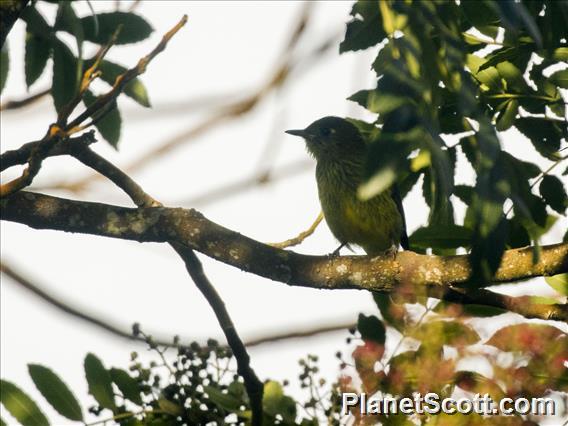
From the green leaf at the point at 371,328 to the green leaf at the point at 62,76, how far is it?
1.26 meters

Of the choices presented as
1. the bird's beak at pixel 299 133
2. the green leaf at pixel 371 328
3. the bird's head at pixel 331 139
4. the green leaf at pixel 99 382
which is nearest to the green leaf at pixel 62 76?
the green leaf at pixel 99 382

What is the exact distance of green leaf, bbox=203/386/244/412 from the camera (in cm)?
313

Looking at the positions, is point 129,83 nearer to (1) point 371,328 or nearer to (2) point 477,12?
(1) point 371,328

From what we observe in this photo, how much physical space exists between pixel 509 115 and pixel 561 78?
197 millimetres

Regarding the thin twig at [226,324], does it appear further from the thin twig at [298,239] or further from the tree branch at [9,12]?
the tree branch at [9,12]

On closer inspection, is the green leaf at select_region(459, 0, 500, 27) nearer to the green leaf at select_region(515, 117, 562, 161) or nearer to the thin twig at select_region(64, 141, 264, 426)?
the green leaf at select_region(515, 117, 562, 161)

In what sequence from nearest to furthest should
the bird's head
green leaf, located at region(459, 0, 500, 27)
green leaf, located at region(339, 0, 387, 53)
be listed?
green leaf, located at region(459, 0, 500, 27) → green leaf, located at region(339, 0, 387, 53) → the bird's head

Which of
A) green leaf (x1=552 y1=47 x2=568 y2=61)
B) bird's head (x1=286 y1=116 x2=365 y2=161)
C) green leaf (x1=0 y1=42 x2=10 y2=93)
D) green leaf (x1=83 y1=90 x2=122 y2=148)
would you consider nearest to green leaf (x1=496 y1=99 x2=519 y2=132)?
green leaf (x1=552 y1=47 x2=568 y2=61)

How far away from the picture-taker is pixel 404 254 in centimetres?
304

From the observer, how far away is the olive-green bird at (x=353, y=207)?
16.3ft

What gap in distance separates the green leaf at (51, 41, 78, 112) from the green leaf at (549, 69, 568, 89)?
160cm

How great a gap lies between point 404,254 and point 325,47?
123cm

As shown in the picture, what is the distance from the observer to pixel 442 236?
10.1ft

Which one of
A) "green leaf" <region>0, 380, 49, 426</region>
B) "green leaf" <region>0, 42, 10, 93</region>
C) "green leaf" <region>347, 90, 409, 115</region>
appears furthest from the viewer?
"green leaf" <region>0, 42, 10, 93</region>
